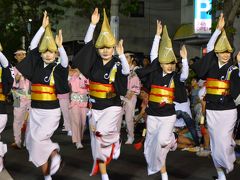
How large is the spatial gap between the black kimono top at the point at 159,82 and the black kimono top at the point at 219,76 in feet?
1.16

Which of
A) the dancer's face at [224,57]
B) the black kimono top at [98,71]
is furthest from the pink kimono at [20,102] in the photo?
the dancer's face at [224,57]

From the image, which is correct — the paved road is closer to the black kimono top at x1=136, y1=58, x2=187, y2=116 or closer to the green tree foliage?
the black kimono top at x1=136, y1=58, x2=187, y2=116

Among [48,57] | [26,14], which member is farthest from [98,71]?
[26,14]

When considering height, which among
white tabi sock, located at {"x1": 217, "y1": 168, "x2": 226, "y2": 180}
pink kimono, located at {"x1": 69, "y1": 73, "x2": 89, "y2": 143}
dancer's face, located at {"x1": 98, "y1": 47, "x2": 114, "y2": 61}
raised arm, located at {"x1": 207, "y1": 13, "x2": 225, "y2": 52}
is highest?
raised arm, located at {"x1": 207, "y1": 13, "x2": 225, "y2": 52}

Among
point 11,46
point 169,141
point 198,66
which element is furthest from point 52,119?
point 11,46

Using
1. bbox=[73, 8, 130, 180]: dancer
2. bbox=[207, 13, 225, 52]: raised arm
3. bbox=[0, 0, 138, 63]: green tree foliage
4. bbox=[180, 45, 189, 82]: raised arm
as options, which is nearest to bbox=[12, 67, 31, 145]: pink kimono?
bbox=[73, 8, 130, 180]: dancer

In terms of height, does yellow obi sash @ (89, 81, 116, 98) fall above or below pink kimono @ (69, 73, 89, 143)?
above

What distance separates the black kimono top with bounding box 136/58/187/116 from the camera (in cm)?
750

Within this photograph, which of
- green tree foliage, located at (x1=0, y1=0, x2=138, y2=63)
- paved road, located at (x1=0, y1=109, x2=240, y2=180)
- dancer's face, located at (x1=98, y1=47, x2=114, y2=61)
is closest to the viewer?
dancer's face, located at (x1=98, y1=47, x2=114, y2=61)

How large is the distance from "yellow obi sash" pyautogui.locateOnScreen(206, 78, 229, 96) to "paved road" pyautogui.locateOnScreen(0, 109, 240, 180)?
4.41ft

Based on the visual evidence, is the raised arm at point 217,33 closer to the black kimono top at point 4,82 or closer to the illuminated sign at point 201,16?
the black kimono top at point 4,82

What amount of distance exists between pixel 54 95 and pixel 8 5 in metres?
22.3

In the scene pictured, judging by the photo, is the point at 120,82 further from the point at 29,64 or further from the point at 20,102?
the point at 20,102

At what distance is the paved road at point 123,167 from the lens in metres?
8.16
